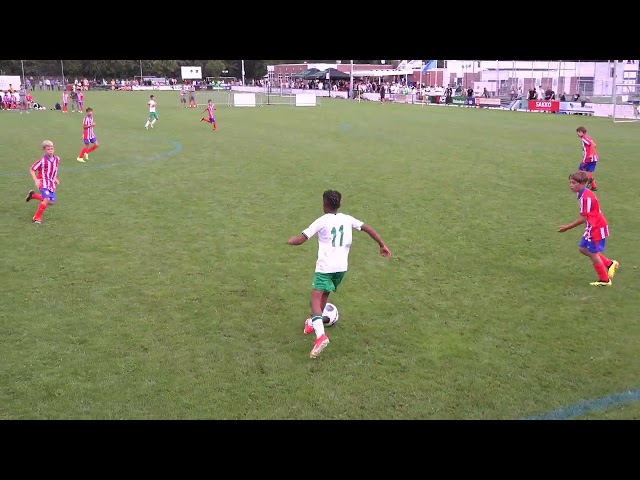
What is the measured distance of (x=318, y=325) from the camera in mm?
6707

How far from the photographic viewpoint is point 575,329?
287 inches

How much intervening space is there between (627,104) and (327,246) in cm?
3878

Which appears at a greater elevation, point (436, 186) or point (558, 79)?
point (558, 79)

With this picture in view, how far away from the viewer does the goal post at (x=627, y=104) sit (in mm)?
36909

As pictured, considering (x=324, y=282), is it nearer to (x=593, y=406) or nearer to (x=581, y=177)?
(x=593, y=406)

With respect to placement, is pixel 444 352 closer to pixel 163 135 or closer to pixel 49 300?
pixel 49 300

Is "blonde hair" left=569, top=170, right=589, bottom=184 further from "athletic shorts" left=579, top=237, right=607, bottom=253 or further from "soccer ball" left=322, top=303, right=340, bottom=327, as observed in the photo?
"soccer ball" left=322, top=303, right=340, bottom=327

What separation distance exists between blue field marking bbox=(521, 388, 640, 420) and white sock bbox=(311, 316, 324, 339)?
243 centimetres

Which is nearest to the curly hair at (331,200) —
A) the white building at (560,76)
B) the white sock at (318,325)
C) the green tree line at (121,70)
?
the white sock at (318,325)

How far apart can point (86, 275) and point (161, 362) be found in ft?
11.6

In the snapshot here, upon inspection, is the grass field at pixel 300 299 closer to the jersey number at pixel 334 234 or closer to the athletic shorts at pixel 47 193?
the athletic shorts at pixel 47 193

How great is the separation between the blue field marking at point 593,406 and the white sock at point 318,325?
7.97 feet

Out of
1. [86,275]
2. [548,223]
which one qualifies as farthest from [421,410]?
[548,223]

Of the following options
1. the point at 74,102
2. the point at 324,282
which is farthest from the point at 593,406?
the point at 74,102
